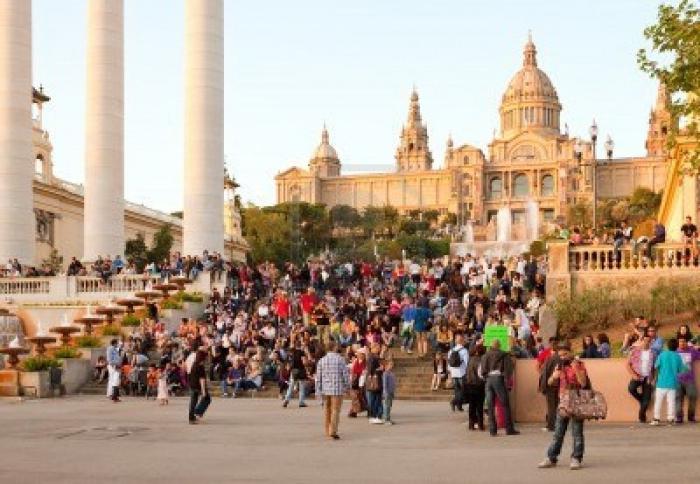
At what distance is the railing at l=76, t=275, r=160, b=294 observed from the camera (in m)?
44.6

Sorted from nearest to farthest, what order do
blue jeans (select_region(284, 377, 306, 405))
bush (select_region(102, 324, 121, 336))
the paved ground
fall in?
the paved ground → blue jeans (select_region(284, 377, 306, 405)) → bush (select_region(102, 324, 121, 336))

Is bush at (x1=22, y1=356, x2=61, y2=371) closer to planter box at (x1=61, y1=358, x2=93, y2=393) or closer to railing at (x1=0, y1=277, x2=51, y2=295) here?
planter box at (x1=61, y1=358, x2=93, y2=393)

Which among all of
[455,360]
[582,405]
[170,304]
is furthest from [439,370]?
[582,405]

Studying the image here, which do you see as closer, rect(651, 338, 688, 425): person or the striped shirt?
the striped shirt

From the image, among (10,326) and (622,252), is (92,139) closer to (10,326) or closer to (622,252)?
(10,326)

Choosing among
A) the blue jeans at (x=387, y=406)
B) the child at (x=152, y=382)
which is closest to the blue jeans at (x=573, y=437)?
the blue jeans at (x=387, y=406)

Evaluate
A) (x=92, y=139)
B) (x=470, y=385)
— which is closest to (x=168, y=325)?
(x=92, y=139)

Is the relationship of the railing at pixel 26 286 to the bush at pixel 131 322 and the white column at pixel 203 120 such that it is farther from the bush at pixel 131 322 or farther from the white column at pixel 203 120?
the bush at pixel 131 322

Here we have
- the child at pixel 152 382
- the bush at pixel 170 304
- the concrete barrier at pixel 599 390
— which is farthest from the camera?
the bush at pixel 170 304

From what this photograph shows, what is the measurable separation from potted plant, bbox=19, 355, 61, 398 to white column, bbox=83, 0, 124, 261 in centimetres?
1577

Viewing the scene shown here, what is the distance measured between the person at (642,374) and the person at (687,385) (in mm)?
534

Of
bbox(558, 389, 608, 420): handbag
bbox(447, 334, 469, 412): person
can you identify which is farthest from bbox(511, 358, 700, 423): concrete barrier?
bbox(558, 389, 608, 420): handbag

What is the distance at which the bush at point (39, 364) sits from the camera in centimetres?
3288

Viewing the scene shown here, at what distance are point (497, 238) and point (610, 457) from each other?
581 feet
